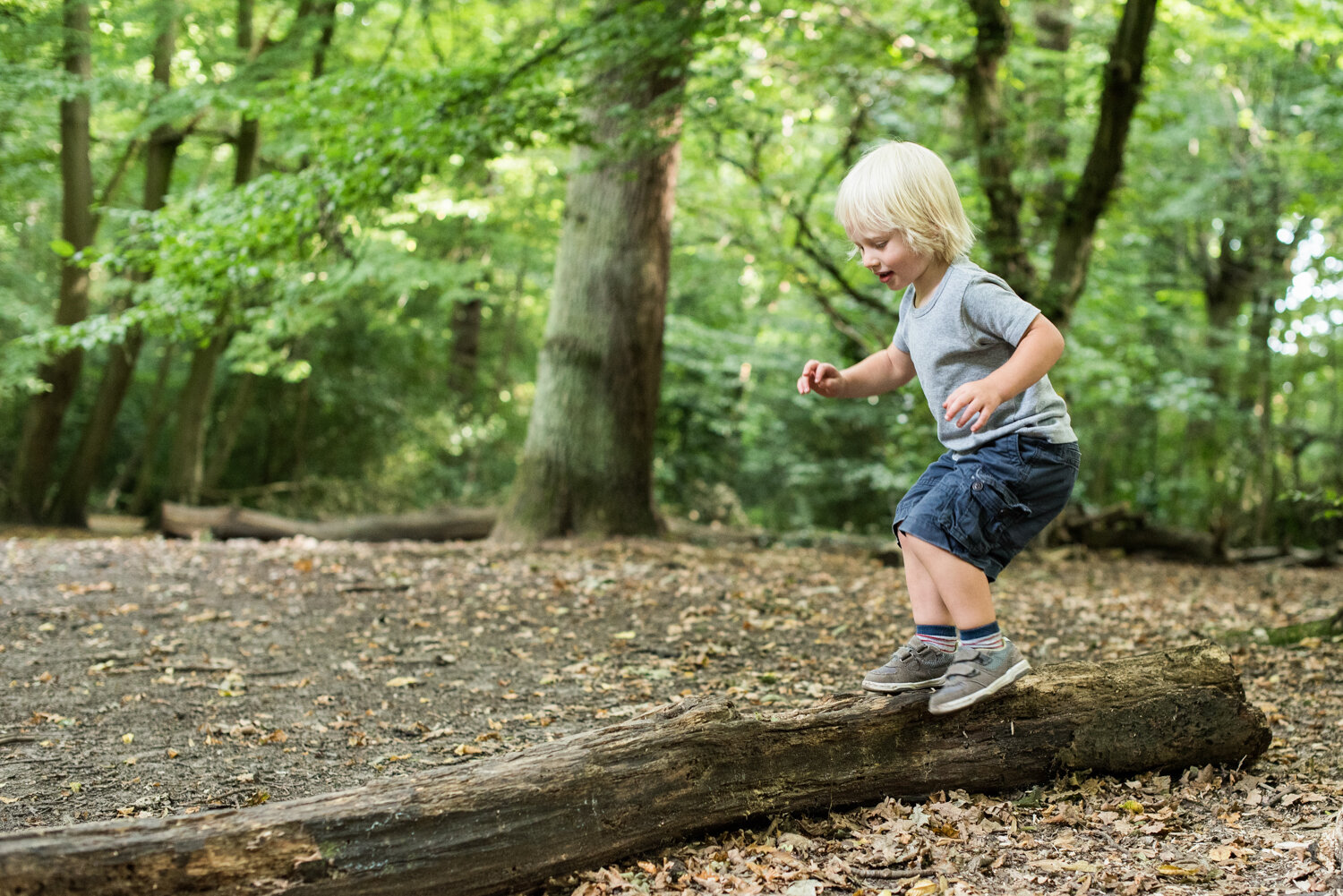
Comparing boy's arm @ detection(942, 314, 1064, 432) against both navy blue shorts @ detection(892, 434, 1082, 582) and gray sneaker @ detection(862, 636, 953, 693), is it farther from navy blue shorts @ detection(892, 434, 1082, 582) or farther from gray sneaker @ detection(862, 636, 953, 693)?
gray sneaker @ detection(862, 636, 953, 693)

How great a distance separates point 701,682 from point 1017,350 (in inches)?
93.4

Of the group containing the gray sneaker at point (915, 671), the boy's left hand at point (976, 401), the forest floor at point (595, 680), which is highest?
the boy's left hand at point (976, 401)

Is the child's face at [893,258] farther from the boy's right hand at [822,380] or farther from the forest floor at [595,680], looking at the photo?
the forest floor at [595,680]

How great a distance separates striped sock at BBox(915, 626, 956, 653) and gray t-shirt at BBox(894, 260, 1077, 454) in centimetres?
55

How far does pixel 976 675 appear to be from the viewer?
8.84 ft

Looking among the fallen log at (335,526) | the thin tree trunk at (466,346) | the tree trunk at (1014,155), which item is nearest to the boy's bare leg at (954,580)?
the tree trunk at (1014,155)

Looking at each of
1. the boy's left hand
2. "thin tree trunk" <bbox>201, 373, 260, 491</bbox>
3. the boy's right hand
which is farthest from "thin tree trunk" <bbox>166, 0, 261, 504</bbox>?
the boy's left hand

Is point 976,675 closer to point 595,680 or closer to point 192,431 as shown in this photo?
point 595,680

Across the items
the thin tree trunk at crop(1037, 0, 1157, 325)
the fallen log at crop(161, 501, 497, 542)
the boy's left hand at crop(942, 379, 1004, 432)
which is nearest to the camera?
the boy's left hand at crop(942, 379, 1004, 432)

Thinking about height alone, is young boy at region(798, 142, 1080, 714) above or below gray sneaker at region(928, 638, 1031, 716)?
above

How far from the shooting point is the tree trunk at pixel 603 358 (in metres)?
7.91

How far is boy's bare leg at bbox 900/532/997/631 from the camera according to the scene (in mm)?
2578

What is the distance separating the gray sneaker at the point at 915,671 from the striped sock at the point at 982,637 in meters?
0.16

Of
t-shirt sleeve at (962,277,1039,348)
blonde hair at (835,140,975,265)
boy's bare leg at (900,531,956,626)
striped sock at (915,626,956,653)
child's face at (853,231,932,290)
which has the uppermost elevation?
blonde hair at (835,140,975,265)
